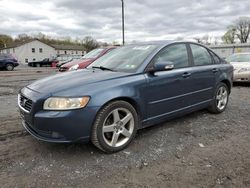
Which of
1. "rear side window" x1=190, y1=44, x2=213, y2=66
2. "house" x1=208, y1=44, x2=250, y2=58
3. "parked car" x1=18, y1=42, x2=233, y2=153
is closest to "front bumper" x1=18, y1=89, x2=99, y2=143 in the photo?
"parked car" x1=18, y1=42, x2=233, y2=153

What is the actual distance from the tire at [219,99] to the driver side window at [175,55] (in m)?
1.18

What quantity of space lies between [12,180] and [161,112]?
229cm

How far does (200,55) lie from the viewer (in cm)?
496

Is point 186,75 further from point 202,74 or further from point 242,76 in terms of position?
point 242,76

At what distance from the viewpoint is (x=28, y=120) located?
10.9 ft

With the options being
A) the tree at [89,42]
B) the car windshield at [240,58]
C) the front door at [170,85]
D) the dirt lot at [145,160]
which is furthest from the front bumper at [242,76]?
the tree at [89,42]

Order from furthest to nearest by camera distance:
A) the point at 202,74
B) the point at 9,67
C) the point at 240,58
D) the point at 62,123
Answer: the point at 9,67 → the point at 240,58 → the point at 202,74 → the point at 62,123

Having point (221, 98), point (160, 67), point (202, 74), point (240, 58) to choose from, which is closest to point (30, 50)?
point (240, 58)

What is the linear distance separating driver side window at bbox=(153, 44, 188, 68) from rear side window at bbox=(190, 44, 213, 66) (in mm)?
268

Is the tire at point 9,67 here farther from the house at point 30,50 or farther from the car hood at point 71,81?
the house at point 30,50

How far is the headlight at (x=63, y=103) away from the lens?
3.06m

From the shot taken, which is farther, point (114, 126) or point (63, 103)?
point (114, 126)

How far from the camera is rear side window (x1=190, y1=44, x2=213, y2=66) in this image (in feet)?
15.8

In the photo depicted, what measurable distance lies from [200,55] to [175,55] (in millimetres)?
803
